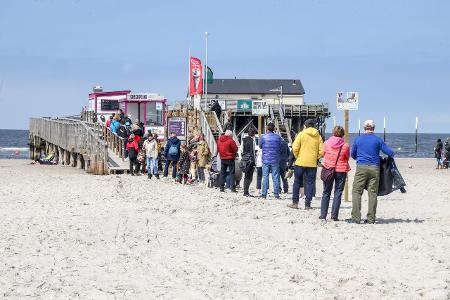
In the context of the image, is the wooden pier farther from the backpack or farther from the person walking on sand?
the person walking on sand

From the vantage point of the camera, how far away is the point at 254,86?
3642 inches

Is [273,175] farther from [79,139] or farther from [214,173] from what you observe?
[79,139]

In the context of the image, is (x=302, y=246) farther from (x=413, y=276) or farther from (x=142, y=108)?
(x=142, y=108)

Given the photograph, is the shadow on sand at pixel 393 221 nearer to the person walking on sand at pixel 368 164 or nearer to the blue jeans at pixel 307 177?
the person walking on sand at pixel 368 164

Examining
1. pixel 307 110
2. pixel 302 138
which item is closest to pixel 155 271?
pixel 302 138

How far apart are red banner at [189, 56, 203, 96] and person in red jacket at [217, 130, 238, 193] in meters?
13.8

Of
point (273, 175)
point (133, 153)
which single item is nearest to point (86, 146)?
point (133, 153)

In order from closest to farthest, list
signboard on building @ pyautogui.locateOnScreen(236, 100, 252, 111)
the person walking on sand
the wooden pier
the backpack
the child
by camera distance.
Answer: the person walking on sand
the child
the backpack
the wooden pier
signboard on building @ pyautogui.locateOnScreen(236, 100, 252, 111)

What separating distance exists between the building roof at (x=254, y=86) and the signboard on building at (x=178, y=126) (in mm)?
59948

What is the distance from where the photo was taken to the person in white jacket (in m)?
22.7

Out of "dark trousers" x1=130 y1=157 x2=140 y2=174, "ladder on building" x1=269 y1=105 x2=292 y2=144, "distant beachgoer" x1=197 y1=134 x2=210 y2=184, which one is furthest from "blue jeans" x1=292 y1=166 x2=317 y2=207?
"ladder on building" x1=269 y1=105 x2=292 y2=144

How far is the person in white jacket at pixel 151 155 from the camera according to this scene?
2272 cm

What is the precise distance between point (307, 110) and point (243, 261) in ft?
200

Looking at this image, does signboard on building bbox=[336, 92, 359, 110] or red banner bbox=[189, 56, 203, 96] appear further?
red banner bbox=[189, 56, 203, 96]
